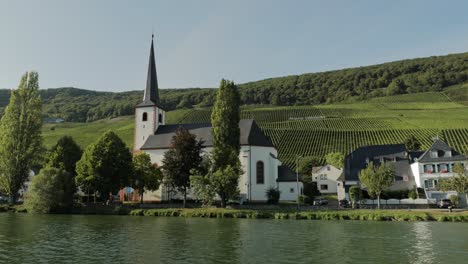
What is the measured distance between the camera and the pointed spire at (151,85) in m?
69.6

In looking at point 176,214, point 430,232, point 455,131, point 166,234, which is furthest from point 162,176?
point 455,131

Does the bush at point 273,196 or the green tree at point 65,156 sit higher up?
the green tree at point 65,156

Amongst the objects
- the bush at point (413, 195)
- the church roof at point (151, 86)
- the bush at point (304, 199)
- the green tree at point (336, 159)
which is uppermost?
the church roof at point (151, 86)

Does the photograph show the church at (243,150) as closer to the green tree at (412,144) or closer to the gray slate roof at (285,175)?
the gray slate roof at (285,175)

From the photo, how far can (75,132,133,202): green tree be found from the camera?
52.1m

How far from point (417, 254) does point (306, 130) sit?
10102 cm

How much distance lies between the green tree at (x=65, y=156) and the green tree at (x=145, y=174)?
34.2 feet

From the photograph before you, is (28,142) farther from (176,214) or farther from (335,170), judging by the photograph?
(335,170)

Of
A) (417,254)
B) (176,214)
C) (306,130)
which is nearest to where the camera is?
(417,254)

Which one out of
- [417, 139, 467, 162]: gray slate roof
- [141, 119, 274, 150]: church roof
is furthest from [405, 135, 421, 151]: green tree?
[141, 119, 274, 150]: church roof

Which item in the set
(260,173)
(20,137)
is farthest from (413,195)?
(20,137)

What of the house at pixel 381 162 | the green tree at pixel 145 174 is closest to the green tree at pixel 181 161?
the green tree at pixel 145 174

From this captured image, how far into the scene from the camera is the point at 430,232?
29.9m

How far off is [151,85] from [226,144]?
2351 cm
